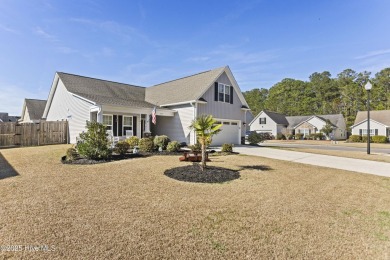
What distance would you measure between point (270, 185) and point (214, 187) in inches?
A: 73.9

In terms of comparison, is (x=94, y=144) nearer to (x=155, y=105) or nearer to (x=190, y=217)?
(x=190, y=217)

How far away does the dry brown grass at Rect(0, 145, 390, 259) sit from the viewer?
316cm

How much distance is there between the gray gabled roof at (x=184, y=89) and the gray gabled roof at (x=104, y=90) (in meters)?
1.36

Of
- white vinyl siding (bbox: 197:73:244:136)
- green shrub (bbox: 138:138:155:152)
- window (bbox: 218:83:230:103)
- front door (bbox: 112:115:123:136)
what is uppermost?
window (bbox: 218:83:230:103)

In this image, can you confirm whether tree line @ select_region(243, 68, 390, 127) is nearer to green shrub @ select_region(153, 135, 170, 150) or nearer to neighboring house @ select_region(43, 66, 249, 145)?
neighboring house @ select_region(43, 66, 249, 145)

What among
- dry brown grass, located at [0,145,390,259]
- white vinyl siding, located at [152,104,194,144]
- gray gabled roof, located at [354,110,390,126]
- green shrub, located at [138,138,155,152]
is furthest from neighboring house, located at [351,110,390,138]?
green shrub, located at [138,138,155,152]

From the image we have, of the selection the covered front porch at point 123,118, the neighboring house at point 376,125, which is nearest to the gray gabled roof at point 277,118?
the neighboring house at point 376,125

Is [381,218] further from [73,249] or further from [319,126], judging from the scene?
[319,126]

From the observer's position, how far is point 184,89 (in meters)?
19.9

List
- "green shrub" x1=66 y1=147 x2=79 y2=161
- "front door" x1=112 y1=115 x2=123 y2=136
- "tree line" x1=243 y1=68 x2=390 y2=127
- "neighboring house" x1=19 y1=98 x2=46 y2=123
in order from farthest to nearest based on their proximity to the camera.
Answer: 1. "tree line" x1=243 y1=68 x2=390 y2=127
2. "neighboring house" x1=19 y1=98 x2=46 y2=123
3. "front door" x1=112 y1=115 x2=123 y2=136
4. "green shrub" x1=66 y1=147 x2=79 y2=161

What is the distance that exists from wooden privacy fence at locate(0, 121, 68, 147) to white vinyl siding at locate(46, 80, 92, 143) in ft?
2.94

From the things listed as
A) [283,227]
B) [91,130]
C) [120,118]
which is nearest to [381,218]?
[283,227]

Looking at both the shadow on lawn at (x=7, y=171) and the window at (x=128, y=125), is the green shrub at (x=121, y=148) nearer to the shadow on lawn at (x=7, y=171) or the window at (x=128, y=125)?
the shadow on lawn at (x=7, y=171)

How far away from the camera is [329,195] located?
5980 mm
